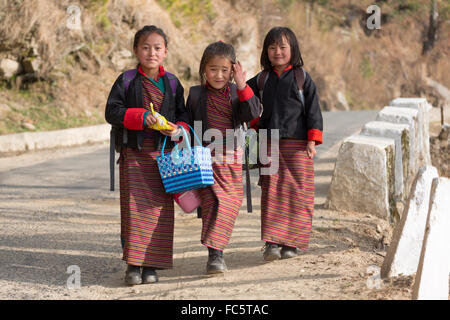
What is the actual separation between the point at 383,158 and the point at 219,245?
267 centimetres

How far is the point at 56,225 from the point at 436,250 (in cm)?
393

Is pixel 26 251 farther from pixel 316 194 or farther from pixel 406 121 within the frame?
pixel 406 121

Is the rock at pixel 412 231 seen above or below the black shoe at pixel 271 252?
above

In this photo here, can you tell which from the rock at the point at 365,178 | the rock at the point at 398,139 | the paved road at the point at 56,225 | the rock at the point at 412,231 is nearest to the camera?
the rock at the point at 412,231

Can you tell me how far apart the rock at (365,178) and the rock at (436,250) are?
290cm

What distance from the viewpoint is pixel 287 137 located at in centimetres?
454

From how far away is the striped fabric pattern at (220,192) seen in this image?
13.8 ft

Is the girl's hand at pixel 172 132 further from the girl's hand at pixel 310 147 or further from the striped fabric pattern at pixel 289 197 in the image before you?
the girl's hand at pixel 310 147

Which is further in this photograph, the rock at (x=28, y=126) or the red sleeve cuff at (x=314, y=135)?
the rock at (x=28, y=126)

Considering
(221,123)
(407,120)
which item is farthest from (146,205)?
(407,120)

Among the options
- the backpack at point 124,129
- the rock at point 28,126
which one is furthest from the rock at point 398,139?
the rock at point 28,126

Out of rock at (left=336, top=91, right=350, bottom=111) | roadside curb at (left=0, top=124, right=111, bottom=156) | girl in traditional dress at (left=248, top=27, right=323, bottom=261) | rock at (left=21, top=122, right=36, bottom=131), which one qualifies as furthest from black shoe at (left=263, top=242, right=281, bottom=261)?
rock at (left=336, top=91, right=350, bottom=111)

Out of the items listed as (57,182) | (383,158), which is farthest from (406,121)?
(57,182)

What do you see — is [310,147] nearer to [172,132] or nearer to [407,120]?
[172,132]
